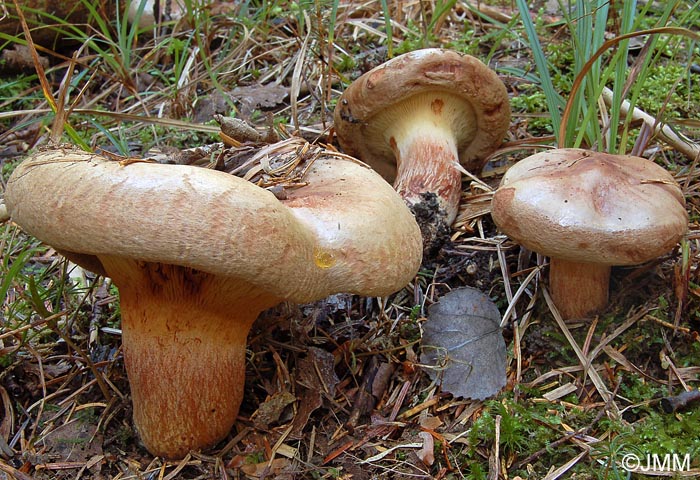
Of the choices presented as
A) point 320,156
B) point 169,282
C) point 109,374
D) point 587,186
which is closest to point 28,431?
point 109,374

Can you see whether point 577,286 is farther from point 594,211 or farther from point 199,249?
point 199,249

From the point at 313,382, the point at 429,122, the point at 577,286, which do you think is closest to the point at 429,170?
the point at 429,122

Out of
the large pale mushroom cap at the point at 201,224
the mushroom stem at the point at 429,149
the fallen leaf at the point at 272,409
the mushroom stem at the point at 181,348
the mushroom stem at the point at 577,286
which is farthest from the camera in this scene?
the mushroom stem at the point at 429,149

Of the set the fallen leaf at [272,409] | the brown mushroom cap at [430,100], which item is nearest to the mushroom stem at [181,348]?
the fallen leaf at [272,409]

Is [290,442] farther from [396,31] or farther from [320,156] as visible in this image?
[396,31]

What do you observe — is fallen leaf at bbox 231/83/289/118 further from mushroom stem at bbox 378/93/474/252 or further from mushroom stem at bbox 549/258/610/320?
mushroom stem at bbox 549/258/610/320

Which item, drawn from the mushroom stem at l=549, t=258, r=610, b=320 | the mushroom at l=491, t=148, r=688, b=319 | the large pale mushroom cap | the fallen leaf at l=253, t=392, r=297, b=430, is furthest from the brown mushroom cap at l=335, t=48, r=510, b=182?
the fallen leaf at l=253, t=392, r=297, b=430

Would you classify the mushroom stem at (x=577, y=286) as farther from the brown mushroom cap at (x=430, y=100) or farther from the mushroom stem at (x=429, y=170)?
the brown mushroom cap at (x=430, y=100)
